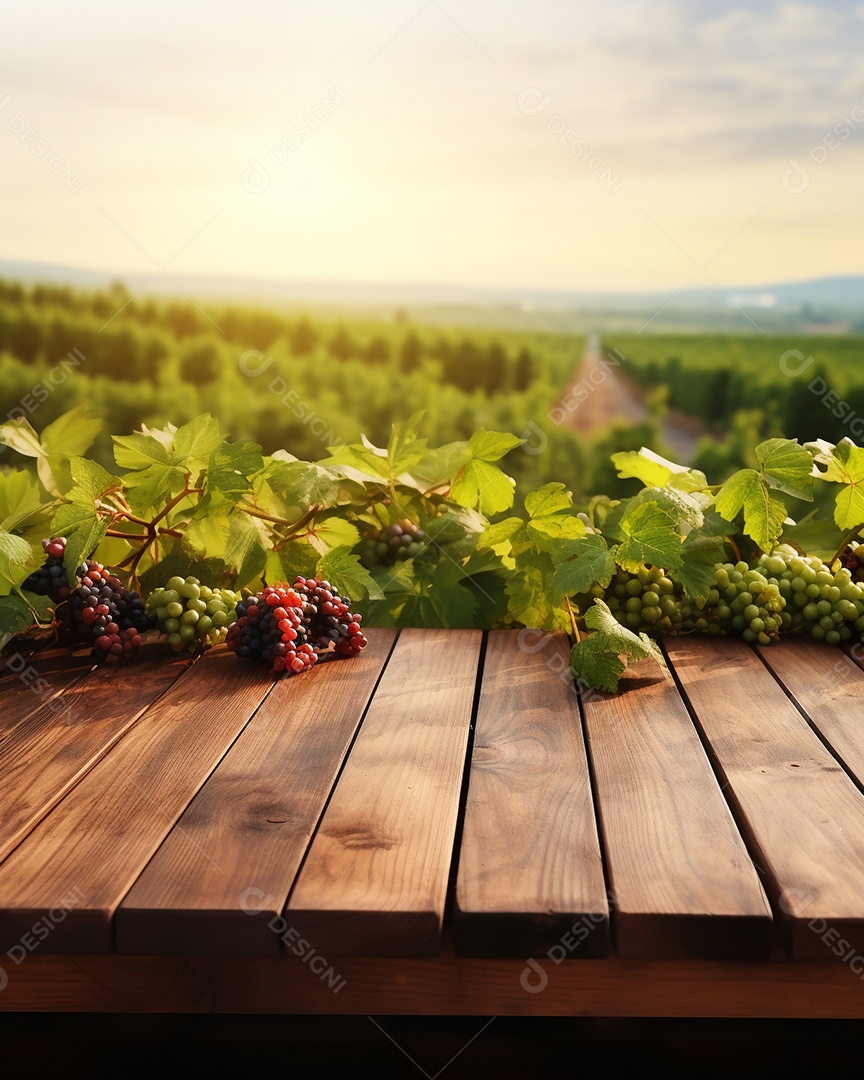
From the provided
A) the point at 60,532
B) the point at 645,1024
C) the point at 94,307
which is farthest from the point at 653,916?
the point at 94,307

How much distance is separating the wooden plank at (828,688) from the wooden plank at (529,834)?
329 millimetres

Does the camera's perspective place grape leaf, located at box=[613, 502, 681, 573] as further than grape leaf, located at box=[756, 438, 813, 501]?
No

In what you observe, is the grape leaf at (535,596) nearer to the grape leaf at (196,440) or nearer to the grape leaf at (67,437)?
the grape leaf at (196,440)

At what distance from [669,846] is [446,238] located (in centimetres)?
1162

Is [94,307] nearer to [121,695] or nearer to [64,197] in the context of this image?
[64,197]

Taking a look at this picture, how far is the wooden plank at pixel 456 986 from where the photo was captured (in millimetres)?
899

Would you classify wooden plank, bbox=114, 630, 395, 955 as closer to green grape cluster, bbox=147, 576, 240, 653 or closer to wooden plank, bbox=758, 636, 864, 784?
green grape cluster, bbox=147, 576, 240, 653

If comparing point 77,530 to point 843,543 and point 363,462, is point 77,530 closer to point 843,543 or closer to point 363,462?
point 363,462

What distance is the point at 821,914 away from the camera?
864 mm

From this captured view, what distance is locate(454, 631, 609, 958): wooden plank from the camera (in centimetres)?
86

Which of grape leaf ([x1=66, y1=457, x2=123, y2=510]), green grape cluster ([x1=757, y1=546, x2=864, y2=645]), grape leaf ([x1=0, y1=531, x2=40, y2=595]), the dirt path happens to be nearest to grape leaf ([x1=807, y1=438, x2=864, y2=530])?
green grape cluster ([x1=757, y1=546, x2=864, y2=645])

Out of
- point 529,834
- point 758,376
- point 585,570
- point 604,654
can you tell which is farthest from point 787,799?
point 758,376

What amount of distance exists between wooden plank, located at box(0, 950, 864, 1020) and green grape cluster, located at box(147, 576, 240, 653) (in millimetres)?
759

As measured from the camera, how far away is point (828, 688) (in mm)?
1497
